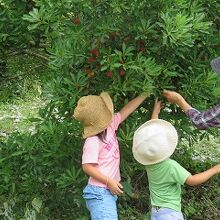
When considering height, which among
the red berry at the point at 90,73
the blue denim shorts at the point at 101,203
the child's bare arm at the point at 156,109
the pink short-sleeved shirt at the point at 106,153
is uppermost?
the red berry at the point at 90,73

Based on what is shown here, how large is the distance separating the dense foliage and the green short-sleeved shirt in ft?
1.26

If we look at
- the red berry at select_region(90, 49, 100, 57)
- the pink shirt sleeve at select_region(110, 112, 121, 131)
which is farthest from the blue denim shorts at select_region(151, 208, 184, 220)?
the red berry at select_region(90, 49, 100, 57)

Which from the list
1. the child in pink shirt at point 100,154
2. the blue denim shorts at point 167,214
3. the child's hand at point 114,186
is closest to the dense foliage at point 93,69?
the child in pink shirt at point 100,154

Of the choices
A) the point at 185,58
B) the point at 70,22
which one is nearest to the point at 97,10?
the point at 70,22

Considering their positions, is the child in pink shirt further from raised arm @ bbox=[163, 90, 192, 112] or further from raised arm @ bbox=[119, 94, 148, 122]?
raised arm @ bbox=[163, 90, 192, 112]

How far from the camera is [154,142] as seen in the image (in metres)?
3.60

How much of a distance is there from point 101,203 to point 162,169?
0.47 meters

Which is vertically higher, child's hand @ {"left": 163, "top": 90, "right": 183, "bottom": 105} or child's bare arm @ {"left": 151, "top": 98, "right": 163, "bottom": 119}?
child's hand @ {"left": 163, "top": 90, "right": 183, "bottom": 105}

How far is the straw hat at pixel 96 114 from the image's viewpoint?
3.72 metres

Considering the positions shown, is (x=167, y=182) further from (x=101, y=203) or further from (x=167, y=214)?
(x=101, y=203)

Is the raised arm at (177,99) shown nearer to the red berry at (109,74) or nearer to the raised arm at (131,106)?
the raised arm at (131,106)

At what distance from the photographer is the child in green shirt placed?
360 cm

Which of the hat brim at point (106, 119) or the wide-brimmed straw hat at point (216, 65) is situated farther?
the hat brim at point (106, 119)

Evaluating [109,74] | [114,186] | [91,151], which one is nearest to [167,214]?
[114,186]
